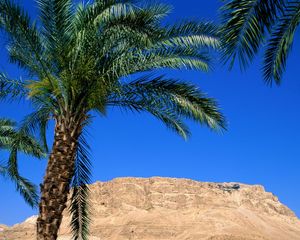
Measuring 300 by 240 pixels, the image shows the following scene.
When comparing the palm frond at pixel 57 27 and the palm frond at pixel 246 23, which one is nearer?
the palm frond at pixel 246 23

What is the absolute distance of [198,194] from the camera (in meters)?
141

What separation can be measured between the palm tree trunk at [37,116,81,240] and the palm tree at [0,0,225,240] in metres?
0.02

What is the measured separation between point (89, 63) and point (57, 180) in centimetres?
234

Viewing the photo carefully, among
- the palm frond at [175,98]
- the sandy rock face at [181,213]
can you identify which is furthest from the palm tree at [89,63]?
the sandy rock face at [181,213]

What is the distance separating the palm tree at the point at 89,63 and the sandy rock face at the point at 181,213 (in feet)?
322

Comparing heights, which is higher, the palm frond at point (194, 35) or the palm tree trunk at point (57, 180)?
the palm frond at point (194, 35)

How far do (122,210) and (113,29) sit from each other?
122538 millimetres

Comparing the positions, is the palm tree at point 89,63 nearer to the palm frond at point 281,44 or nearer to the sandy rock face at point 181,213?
the palm frond at point 281,44

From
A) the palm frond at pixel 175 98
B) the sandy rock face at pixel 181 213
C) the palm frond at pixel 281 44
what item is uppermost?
the sandy rock face at pixel 181 213

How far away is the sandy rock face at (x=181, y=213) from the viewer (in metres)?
116

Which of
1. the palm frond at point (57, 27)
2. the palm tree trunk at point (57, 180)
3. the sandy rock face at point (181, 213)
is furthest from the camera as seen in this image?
the sandy rock face at point (181, 213)

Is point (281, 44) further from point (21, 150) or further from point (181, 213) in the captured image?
point (181, 213)

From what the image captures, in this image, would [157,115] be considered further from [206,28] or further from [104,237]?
[104,237]

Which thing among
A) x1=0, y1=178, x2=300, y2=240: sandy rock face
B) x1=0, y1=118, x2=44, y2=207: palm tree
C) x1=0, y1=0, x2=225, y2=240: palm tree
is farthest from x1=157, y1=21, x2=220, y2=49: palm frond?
x1=0, y1=178, x2=300, y2=240: sandy rock face
